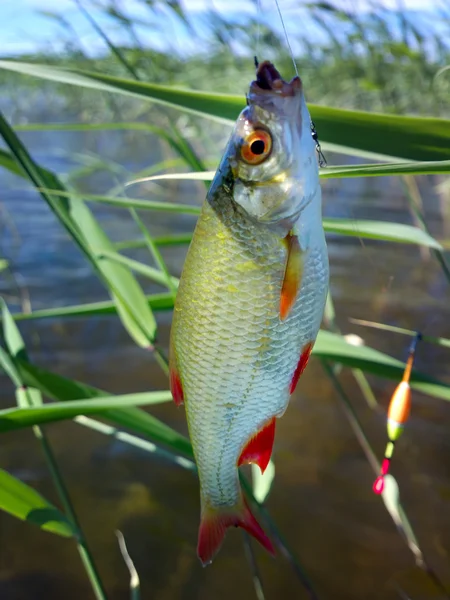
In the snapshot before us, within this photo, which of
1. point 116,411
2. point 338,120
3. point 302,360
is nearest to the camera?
point 302,360

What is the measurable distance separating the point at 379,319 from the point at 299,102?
348 centimetres

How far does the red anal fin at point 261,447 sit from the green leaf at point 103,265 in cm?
54

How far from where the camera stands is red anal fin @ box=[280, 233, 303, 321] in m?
0.84

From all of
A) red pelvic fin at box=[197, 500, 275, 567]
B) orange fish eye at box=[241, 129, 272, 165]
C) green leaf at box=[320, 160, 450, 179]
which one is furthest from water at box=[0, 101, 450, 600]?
red pelvic fin at box=[197, 500, 275, 567]

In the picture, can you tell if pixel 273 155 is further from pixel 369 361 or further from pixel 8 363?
pixel 8 363

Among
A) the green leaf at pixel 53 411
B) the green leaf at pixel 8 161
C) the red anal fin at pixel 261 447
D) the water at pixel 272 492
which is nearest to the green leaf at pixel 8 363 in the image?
the green leaf at pixel 53 411

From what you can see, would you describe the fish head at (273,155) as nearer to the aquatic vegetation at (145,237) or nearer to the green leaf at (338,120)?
the aquatic vegetation at (145,237)

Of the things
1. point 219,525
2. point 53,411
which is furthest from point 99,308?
point 219,525

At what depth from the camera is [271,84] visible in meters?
0.81

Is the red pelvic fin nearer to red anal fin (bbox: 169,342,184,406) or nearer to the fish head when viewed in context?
red anal fin (bbox: 169,342,184,406)

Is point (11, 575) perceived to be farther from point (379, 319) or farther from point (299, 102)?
point (379, 319)

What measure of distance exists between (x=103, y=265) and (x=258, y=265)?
77 cm

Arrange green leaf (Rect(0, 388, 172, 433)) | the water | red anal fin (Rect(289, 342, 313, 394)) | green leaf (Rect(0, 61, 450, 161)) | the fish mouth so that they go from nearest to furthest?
the fish mouth → red anal fin (Rect(289, 342, 313, 394)) → green leaf (Rect(0, 61, 450, 161)) → green leaf (Rect(0, 388, 172, 433)) → the water

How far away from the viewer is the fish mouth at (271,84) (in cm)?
80
